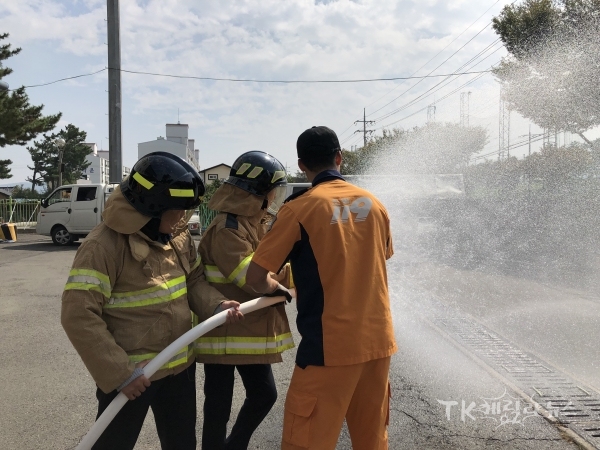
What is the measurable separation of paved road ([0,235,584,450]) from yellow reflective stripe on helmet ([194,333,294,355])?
105 centimetres

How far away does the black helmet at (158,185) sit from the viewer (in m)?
2.34

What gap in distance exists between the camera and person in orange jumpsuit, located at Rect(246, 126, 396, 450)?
2.23 m

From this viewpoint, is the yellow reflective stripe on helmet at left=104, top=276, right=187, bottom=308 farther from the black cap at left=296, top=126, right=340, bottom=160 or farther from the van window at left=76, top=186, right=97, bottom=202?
the van window at left=76, top=186, right=97, bottom=202

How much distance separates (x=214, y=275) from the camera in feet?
9.43

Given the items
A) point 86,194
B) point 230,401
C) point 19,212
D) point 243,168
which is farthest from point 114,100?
point 230,401

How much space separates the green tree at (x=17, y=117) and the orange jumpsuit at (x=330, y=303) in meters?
23.9

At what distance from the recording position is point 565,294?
8555mm

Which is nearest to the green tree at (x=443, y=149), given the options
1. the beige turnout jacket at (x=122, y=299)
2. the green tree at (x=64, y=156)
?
the beige turnout jacket at (x=122, y=299)

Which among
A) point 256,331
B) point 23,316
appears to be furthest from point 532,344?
point 23,316

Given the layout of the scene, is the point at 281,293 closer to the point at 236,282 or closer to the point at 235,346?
the point at 236,282

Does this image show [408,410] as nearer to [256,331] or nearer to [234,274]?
[256,331]

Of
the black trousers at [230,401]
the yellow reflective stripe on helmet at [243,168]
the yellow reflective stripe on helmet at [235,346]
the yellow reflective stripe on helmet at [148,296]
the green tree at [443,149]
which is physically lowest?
the black trousers at [230,401]

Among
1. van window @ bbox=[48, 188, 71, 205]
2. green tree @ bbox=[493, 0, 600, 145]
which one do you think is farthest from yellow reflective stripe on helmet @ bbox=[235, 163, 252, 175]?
van window @ bbox=[48, 188, 71, 205]

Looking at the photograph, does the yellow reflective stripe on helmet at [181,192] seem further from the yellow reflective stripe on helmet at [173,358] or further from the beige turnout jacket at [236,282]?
the yellow reflective stripe on helmet at [173,358]
